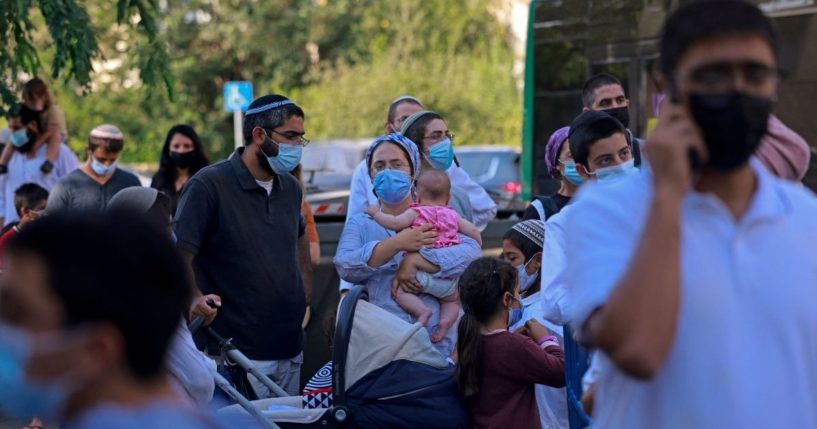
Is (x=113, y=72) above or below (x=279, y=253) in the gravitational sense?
below

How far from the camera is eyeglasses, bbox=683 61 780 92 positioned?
236 cm

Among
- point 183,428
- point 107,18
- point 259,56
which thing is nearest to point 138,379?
point 183,428

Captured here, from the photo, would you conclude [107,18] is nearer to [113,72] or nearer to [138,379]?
[113,72]

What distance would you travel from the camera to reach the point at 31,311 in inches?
80.9

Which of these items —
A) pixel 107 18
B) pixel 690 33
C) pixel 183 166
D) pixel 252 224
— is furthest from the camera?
pixel 107 18

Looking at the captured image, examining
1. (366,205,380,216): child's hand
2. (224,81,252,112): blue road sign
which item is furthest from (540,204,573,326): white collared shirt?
(224,81,252,112): blue road sign

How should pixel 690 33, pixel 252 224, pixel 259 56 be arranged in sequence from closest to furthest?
pixel 690 33
pixel 252 224
pixel 259 56

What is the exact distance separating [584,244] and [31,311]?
3.24 ft

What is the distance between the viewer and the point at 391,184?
6.29m

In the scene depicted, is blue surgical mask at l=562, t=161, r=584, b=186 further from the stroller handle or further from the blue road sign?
the blue road sign

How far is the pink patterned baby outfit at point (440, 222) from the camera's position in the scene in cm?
622

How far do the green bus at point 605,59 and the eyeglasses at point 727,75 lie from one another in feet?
28.8

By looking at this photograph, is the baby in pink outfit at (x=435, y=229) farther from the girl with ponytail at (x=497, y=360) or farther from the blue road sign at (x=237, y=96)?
the blue road sign at (x=237, y=96)

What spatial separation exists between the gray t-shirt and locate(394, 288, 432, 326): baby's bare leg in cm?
287
